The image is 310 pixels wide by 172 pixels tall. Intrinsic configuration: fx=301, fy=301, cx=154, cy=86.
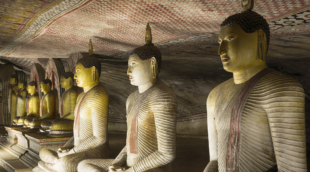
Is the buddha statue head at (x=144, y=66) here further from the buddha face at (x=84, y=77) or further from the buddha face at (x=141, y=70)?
the buddha face at (x=84, y=77)

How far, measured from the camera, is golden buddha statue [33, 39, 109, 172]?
12.4 ft

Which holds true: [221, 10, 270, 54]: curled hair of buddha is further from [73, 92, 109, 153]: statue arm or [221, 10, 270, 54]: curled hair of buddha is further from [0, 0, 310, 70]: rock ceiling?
[73, 92, 109, 153]: statue arm

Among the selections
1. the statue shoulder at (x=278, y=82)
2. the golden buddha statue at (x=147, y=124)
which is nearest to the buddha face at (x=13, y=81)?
the golden buddha statue at (x=147, y=124)

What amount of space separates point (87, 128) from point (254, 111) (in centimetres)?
259

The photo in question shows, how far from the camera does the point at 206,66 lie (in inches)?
273

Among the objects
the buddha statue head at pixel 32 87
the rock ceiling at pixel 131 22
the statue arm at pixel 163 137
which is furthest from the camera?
the buddha statue head at pixel 32 87

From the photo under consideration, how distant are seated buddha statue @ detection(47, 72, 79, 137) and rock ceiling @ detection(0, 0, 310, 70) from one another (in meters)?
0.67

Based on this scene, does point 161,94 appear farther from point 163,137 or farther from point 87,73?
point 87,73

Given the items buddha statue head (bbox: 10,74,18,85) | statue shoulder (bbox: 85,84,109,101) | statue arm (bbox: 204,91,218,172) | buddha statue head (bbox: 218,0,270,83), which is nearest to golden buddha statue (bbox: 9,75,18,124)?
buddha statue head (bbox: 10,74,18,85)

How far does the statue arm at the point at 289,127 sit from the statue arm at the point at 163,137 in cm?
112

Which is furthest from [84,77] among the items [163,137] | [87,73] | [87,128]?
[163,137]

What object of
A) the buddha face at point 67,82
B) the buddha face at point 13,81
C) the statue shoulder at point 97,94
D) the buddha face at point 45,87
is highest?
the statue shoulder at point 97,94

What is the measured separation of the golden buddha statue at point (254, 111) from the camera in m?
1.89

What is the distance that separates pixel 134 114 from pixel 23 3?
1.90 meters
